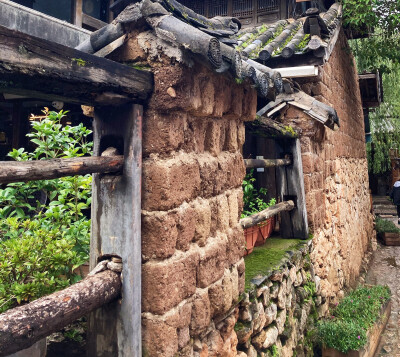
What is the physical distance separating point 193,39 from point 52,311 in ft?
3.42

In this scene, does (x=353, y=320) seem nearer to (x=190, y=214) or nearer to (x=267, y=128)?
(x=267, y=128)

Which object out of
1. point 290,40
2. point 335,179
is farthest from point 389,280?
point 290,40

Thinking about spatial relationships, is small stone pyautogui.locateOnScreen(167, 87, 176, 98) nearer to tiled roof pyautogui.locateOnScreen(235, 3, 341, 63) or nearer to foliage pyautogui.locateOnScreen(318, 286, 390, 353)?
tiled roof pyautogui.locateOnScreen(235, 3, 341, 63)

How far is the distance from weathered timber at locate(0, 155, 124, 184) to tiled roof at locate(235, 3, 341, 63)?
2647mm

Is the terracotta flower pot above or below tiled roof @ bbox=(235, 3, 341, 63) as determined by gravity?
below

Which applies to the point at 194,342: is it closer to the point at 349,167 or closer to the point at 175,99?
the point at 175,99

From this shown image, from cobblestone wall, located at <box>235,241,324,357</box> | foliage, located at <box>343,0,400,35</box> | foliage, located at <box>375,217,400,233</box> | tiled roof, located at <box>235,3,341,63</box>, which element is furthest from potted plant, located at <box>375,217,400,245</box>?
cobblestone wall, located at <box>235,241,324,357</box>

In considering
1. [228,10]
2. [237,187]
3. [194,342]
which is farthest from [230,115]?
[228,10]

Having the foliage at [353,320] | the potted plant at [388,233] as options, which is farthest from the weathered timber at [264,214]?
the potted plant at [388,233]

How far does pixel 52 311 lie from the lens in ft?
3.90

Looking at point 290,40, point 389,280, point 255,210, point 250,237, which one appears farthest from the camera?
point 389,280

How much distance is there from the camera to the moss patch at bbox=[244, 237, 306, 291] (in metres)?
2.73

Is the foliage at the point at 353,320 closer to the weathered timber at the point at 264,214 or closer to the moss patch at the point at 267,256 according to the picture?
the moss patch at the point at 267,256

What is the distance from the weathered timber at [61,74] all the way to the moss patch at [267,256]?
151cm
